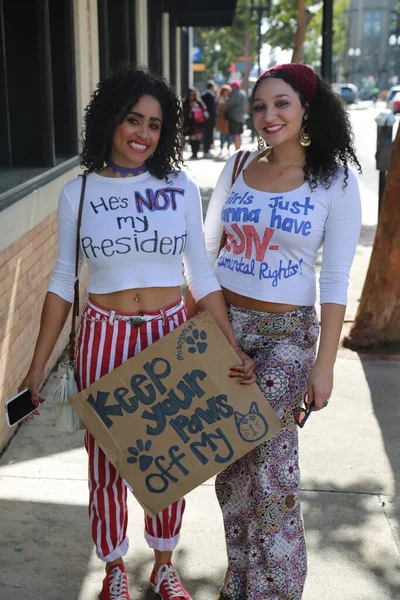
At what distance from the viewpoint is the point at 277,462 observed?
311 cm

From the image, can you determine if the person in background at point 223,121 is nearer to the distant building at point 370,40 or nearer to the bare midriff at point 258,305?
the bare midriff at point 258,305

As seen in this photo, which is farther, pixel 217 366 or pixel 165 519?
pixel 165 519

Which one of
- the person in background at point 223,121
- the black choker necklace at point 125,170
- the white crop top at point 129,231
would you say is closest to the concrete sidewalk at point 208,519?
the white crop top at point 129,231

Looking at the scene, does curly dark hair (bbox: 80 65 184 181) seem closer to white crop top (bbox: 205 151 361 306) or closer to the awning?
white crop top (bbox: 205 151 361 306)

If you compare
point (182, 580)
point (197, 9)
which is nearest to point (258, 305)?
point (182, 580)

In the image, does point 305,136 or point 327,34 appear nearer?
point 305,136

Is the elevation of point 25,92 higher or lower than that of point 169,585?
higher

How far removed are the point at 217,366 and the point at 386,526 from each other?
1.54 m

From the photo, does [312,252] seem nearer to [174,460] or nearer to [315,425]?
[174,460]

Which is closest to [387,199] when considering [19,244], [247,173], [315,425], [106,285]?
[315,425]

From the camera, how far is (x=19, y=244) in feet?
16.5

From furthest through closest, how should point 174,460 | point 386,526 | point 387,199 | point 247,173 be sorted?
point 387,199
point 386,526
point 247,173
point 174,460

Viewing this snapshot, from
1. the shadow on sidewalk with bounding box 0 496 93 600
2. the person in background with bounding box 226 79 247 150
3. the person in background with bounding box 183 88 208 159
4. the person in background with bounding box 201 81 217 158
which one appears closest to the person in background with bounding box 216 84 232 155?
the person in background with bounding box 201 81 217 158

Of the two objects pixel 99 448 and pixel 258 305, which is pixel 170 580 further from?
pixel 258 305
